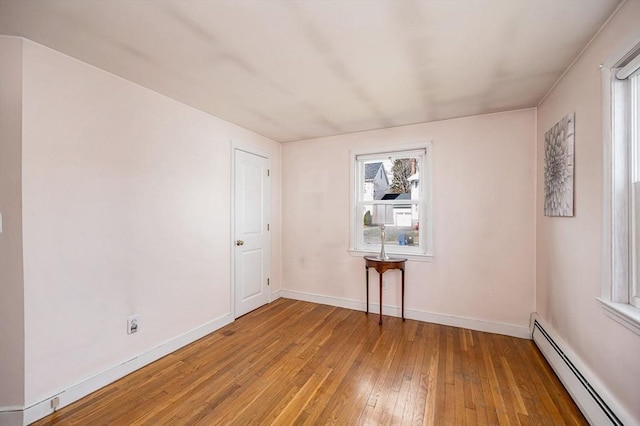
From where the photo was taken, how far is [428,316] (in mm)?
3340

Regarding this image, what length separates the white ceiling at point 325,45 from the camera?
58.5 inches

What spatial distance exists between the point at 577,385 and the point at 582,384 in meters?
0.07

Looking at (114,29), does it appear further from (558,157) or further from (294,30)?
(558,157)

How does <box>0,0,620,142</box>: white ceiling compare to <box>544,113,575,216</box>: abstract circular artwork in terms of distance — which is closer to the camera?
<box>0,0,620,142</box>: white ceiling

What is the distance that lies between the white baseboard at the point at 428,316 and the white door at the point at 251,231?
675 millimetres

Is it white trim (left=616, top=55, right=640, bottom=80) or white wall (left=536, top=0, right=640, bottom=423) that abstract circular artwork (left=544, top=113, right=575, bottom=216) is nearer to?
white wall (left=536, top=0, right=640, bottom=423)

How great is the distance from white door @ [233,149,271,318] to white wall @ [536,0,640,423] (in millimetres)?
3254

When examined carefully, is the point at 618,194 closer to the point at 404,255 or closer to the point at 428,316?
the point at 404,255

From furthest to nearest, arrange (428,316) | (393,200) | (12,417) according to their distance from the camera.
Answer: (393,200) < (428,316) < (12,417)

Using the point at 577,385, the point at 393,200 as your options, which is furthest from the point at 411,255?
the point at 577,385

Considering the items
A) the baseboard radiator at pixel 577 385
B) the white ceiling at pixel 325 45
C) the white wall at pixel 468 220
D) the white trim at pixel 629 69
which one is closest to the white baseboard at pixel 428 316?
the white wall at pixel 468 220

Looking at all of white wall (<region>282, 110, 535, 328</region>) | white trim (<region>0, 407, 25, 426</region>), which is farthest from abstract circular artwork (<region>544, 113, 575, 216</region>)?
Answer: white trim (<region>0, 407, 25, 426</region>)

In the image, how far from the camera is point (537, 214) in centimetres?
285

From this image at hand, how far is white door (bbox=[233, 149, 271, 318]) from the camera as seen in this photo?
3.51 meters
